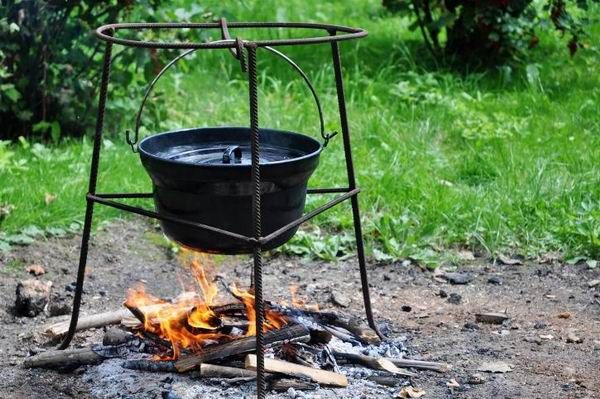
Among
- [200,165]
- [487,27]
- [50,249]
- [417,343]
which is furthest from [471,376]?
[487,27]

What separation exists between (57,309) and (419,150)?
2.84m

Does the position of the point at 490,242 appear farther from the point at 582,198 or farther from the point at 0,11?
the point at 0,11

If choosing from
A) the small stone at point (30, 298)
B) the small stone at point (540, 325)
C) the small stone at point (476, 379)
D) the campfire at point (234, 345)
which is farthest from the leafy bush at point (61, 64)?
the small stone at point (476, 379)

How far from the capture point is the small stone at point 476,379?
3.88m

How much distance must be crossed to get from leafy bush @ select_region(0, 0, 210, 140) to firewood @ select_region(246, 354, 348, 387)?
3228 millimetres

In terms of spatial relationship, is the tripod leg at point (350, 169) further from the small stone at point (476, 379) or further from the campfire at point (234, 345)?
the small stone at point (476, 379)

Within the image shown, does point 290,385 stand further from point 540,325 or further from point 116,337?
point 540,325

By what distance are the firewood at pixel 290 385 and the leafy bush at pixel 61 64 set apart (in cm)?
330

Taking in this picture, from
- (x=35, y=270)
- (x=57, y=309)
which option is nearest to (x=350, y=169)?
(x=57, y=309)

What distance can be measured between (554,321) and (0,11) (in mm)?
3897

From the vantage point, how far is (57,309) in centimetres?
455

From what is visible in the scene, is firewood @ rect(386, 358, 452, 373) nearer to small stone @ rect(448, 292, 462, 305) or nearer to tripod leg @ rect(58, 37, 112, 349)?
small stone @ rect(448, 292, 462, 305)

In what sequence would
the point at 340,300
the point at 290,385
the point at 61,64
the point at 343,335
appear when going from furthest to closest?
1. the point at 61,64
2. the point at 340,300
3. the point at 343,335
4. the point at 290,385

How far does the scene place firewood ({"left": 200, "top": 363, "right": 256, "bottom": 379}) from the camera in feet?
12.4
